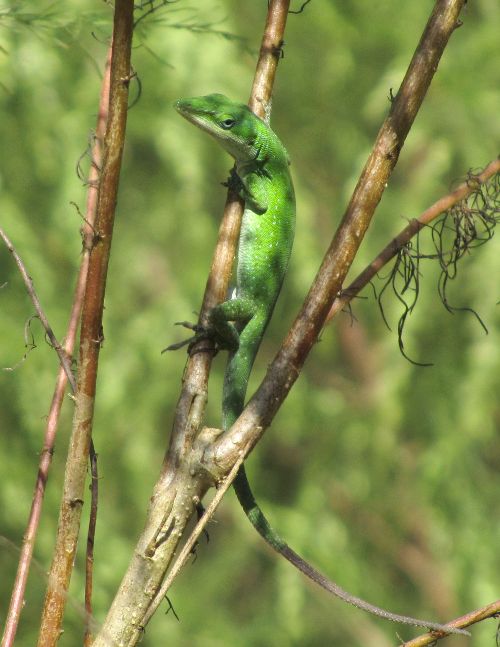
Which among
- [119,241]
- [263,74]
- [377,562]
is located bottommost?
[263,74]

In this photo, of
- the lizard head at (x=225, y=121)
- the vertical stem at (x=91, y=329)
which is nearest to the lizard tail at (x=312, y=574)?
the vertical stem at (x=91, y=329)

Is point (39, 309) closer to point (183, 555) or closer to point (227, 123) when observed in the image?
point (183, 555)

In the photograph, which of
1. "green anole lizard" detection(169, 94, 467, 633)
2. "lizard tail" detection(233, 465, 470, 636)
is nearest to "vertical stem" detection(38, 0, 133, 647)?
"lizard tail" detection(233, 465, 470, 636)

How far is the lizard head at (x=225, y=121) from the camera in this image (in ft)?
7.34

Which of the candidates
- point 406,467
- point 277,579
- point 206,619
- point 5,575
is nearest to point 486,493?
point 406,467

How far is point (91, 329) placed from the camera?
96cm

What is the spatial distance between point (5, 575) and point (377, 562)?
1.70 meters

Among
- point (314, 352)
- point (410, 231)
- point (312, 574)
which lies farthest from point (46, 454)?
point (314, 352)

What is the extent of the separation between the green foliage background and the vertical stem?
2.20m

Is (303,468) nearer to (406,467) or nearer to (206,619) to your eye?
(406,467)

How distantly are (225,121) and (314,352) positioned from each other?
215cm

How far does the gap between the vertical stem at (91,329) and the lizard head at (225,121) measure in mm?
1341

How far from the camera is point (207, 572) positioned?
424 centimetres

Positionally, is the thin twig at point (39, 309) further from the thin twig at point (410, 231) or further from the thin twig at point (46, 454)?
the thin twig at point (410, 231)
